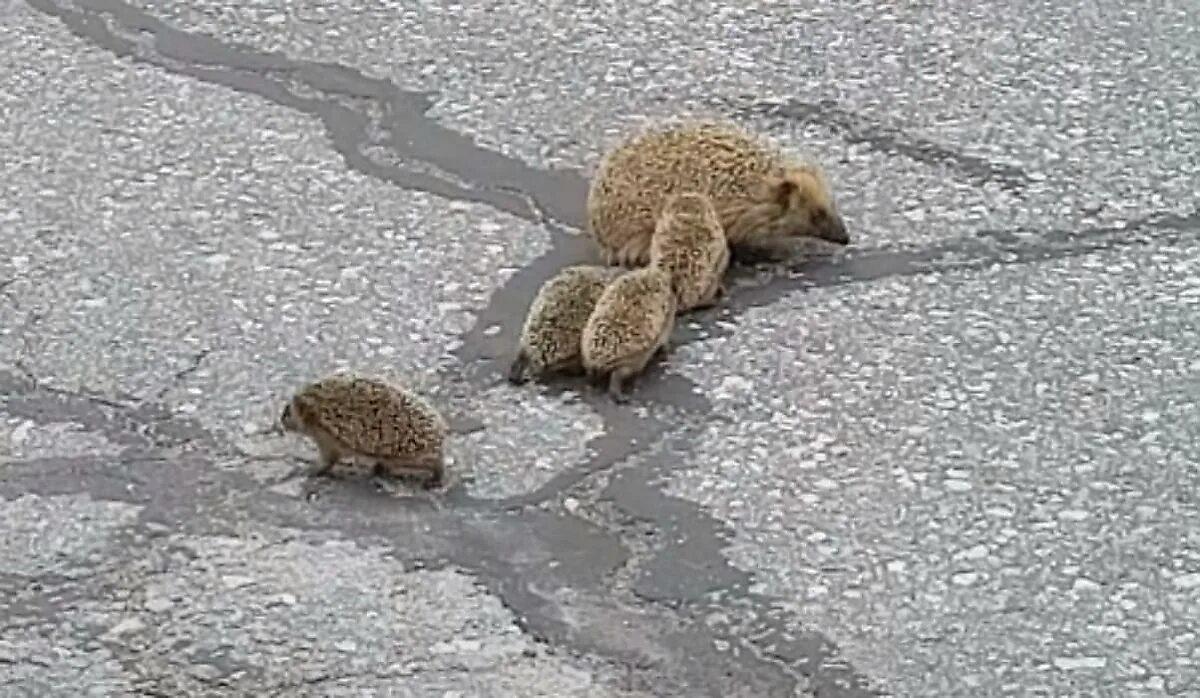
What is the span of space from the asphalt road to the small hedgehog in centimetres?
5

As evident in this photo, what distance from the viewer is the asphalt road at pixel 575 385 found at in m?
3.25

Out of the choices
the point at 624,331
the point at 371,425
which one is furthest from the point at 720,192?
the point at 371,425

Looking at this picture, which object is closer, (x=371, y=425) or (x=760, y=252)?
(x=371, y=425)

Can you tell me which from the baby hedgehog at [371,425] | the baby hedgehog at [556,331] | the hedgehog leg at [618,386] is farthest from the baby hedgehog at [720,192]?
the baby hedgehog at [371,425]

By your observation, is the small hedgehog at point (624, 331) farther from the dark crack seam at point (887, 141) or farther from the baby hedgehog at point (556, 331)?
the dark crack seam at point (887, 141)

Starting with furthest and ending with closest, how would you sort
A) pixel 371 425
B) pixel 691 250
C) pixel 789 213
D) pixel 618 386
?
pixel 789 213
pixel 691 250
pixel 618 386
pixel 371 425

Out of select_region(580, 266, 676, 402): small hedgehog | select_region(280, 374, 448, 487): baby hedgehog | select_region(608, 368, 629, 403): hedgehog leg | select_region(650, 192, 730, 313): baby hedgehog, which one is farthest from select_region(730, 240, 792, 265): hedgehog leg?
select_region(280, 374, 448, 487): baby hedgehog

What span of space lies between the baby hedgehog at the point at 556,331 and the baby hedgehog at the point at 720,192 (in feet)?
0.99

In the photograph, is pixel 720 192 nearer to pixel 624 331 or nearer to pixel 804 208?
pixel 804 208

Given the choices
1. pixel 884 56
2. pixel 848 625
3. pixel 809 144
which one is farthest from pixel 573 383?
pixel 884 56

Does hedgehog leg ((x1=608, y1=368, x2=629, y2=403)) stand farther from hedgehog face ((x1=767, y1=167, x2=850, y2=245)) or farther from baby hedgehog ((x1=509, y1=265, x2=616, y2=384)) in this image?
hedgehog face ((x1=767, y1=167, x2=850, y2=245))

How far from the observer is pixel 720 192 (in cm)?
435

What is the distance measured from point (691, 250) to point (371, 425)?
0.73m

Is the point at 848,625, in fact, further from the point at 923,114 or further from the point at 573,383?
the point at 923,114
